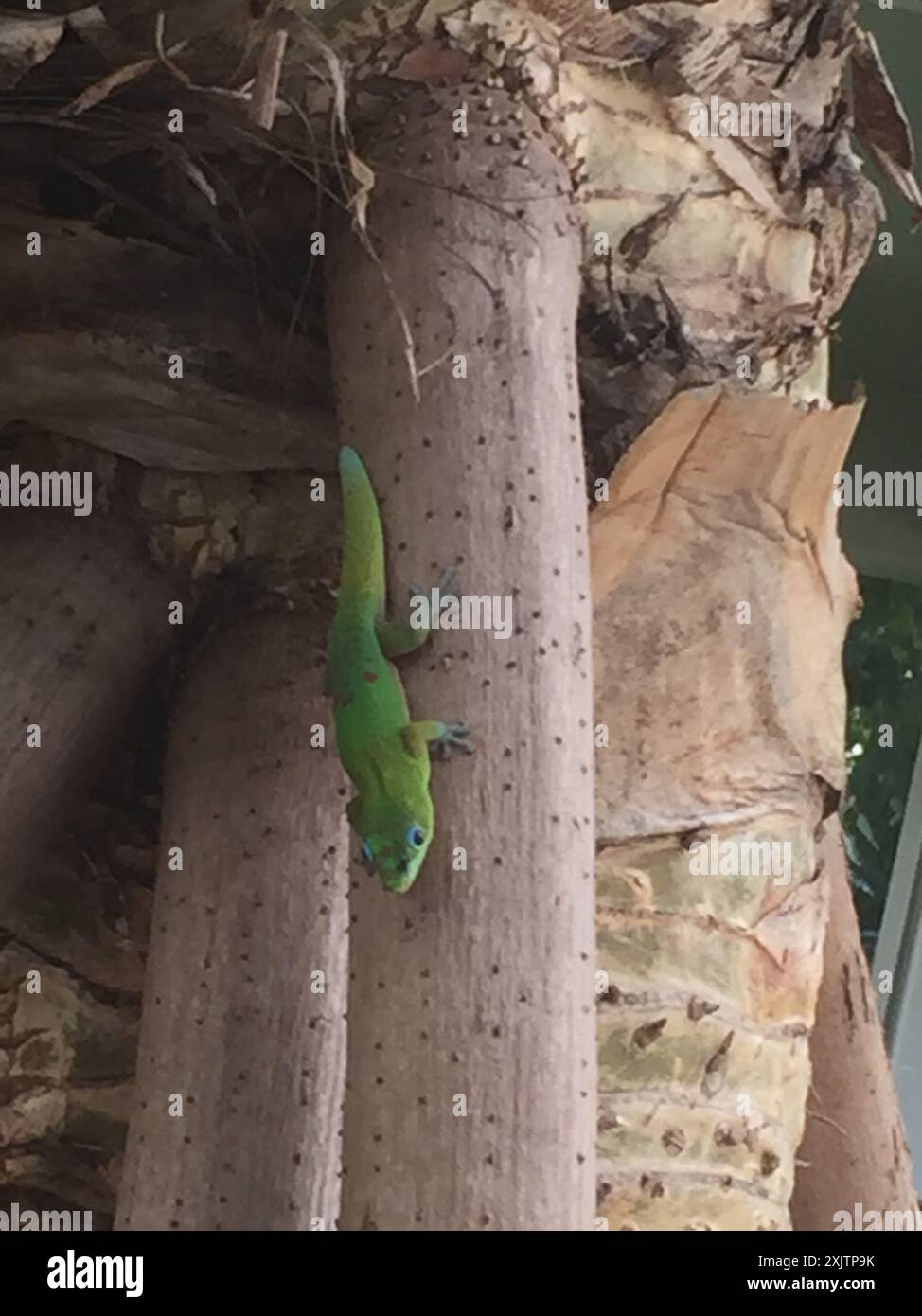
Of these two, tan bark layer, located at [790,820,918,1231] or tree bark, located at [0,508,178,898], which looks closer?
tree bark, located at [0,508,178,898]

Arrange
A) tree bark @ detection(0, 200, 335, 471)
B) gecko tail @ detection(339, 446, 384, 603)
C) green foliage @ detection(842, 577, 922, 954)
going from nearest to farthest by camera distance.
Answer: gecko tail @ detection(339, 446, 384, 603) → tree bark @ detection(0, 200, 335, 471) → green foliage @ detection(842, 577, 922, 954)

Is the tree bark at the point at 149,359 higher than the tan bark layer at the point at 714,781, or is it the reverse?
the tree bark at the point at 149,359

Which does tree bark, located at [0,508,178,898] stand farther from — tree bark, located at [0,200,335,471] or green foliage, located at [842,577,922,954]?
green foliage, located at [842,577,922,954]

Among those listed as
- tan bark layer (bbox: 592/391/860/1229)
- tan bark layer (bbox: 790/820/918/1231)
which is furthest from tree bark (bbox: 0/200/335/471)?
tan bark layer (bbox: 790/820/918/1231)

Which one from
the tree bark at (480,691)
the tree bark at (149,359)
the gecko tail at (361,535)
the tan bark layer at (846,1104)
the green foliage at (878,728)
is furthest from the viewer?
the green foliage at (878,728)

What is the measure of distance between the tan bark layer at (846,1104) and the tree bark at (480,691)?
1.32ft

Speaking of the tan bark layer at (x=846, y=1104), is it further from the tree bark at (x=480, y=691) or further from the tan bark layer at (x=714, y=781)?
the tree bark at (x=480, y=691)

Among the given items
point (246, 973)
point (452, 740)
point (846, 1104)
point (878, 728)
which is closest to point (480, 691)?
point (452, 740)

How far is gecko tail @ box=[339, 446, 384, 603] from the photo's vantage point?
2.13 feet

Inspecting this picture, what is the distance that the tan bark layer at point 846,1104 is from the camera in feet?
3.20

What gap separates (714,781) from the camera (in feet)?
2.60

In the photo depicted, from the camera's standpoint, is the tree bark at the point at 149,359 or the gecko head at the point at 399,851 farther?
the tree bark at the point at 149,359

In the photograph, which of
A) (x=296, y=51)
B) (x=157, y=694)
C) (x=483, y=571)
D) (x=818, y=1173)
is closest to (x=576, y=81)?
(x=296, y=51)

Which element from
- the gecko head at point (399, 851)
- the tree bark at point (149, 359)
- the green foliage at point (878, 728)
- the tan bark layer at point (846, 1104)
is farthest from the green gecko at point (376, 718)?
the green foliage at point (878, 728)
